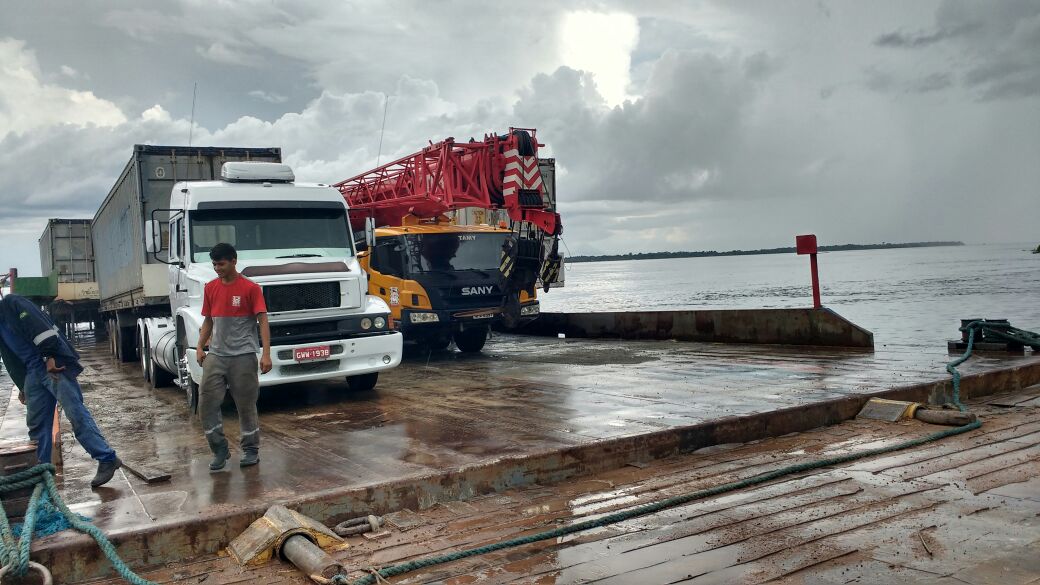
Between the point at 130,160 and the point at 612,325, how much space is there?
9.39m

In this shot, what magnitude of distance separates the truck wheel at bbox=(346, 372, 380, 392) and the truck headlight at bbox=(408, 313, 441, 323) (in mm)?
3054

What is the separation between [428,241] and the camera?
13.7m

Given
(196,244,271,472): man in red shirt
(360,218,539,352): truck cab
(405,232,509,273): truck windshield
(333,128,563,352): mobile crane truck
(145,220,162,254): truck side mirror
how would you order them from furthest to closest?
(405,232,509,273): truck windshield
(360,218,539,352): truck cab
(333,128,563,352): mobile crane truck
(145,220,162,254): truck side mirror
(196,244,271,472): man in red shirt

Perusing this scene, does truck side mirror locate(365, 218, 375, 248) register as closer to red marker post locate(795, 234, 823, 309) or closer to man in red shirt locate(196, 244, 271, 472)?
man in red shirt locate(196, 244, 271, 472)

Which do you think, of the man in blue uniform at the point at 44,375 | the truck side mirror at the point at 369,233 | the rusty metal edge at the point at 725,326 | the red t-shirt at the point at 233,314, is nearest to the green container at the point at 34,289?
the man in blue uniform at the point at 44,375

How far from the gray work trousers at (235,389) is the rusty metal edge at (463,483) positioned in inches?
50.1

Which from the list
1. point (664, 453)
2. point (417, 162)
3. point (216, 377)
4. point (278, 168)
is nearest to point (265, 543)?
point (216, 377)

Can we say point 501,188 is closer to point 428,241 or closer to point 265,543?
point 428,241

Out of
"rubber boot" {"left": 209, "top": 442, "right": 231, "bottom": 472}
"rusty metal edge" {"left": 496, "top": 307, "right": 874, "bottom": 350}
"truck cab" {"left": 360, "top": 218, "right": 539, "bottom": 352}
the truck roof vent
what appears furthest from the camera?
"truck cab" {"left": 360, "top": 218, "right": 539, "bottom": 352}

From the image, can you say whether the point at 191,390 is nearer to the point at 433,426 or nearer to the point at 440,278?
the point at 433,426

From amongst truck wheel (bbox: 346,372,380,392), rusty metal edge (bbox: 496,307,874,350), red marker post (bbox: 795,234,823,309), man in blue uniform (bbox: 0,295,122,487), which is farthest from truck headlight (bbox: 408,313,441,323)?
man in blue uniform (bbox: 0,295,122,487)

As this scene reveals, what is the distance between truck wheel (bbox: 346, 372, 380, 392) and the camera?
33.5ft

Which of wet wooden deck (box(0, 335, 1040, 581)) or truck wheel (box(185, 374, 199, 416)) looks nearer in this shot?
wet wooden deck (box(0, 335, 1040, 581))

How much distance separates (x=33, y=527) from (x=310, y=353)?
462 centimetres
